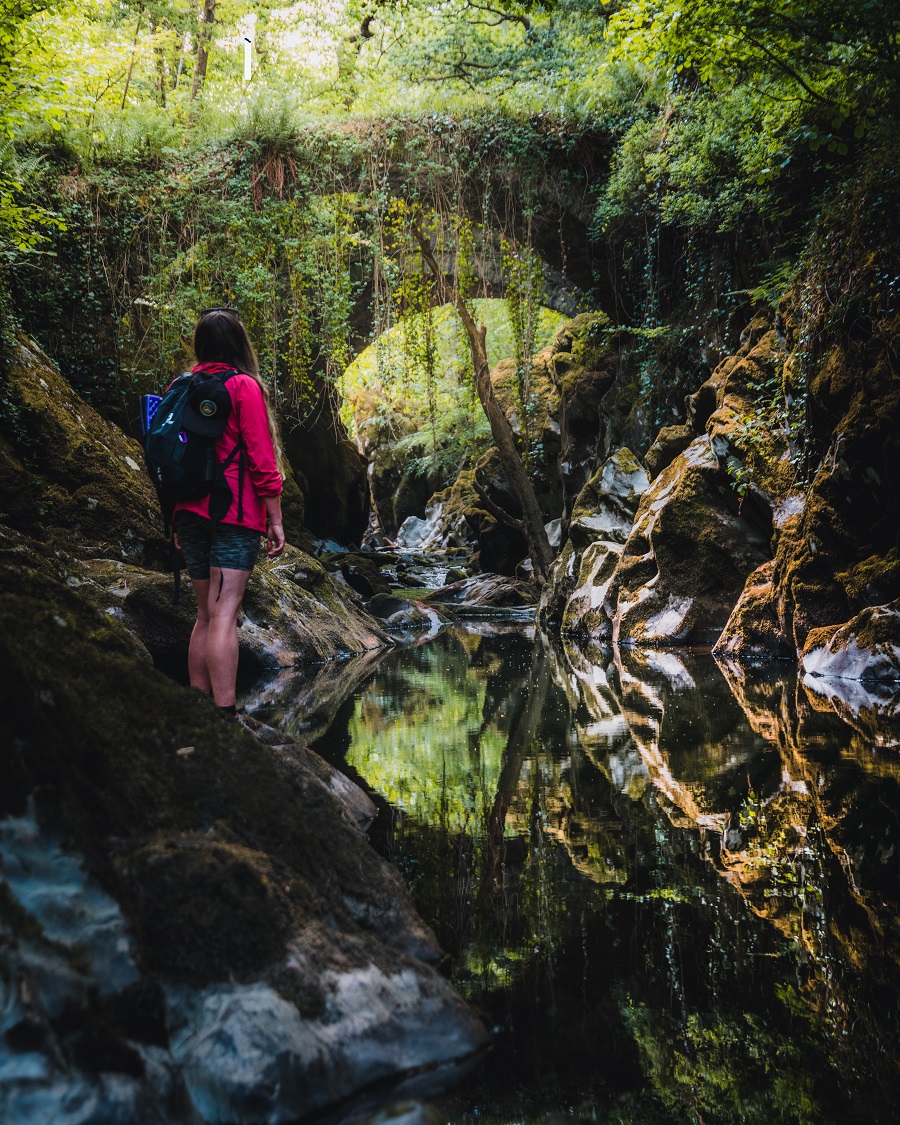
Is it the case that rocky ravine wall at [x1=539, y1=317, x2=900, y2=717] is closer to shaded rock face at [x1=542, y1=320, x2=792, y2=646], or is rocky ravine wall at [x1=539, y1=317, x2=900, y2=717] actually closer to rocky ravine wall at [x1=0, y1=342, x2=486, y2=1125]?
shaded rock face at [x1=542, y1=320, x2=792, y2=646]

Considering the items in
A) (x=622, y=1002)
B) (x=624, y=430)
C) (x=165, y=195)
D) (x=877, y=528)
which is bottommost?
(x=622, y=1002)

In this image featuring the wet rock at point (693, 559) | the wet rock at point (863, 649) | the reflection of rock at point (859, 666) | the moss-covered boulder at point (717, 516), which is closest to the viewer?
the reflection of rock at point (859, 666)

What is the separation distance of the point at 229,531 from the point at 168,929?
1912 millimetres

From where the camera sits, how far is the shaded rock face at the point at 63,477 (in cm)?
779

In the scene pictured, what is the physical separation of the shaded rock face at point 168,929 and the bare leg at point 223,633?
47.0 inches

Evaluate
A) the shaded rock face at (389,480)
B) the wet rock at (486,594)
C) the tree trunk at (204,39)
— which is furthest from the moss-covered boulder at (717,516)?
the shaded rock face at (389,480)

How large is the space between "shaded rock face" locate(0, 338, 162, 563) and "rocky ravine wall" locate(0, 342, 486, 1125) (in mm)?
6562

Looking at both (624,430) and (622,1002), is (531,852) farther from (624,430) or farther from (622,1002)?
(624,430)

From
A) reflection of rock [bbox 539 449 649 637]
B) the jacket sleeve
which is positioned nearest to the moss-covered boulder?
reflection of rock [bbox 539 449 649 637]

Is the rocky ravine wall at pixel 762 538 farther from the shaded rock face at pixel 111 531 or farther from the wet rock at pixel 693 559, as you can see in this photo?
the shaded rock face at pixel 111 531

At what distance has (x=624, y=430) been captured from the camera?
46.2 feet

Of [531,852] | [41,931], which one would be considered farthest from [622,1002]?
[41,931]

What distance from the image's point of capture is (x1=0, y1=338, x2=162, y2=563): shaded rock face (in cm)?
779

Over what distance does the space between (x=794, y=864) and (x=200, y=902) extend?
177 centimetres
